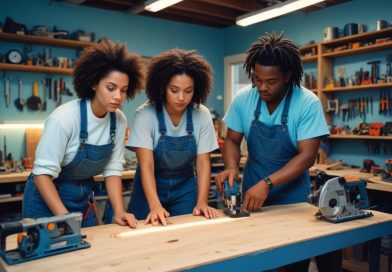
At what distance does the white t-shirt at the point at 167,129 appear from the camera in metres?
1.98

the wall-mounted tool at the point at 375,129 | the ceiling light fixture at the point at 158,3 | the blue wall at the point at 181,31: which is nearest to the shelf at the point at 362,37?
the blue wall at the point at 181,31

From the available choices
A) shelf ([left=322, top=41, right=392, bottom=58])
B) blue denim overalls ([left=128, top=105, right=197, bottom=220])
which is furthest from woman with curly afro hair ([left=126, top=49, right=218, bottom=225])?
shelf ([left=322, top=41, right=392, bottom=58])

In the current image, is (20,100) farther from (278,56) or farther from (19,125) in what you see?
(278,56)

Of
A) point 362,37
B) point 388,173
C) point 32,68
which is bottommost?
point 388,173

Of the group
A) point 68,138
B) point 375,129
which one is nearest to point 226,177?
point 68,138

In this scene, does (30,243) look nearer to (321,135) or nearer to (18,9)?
(321,135)

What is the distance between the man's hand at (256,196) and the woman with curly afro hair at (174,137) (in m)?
0.17

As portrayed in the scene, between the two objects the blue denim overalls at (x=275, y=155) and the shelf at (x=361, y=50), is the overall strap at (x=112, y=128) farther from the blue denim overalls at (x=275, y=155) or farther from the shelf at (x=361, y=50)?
the shelf at (x=361, y=50)

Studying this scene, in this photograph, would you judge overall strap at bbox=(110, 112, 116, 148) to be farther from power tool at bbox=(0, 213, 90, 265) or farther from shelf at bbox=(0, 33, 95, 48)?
A: shelf at bbox=(0, 33, 95, 48)

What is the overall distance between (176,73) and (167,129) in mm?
305

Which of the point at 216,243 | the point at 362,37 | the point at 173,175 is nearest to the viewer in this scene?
the point at 216,243

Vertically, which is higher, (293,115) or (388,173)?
(293,115)

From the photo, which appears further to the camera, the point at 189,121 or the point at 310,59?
the point at 310,59

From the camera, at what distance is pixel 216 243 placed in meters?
1.44
